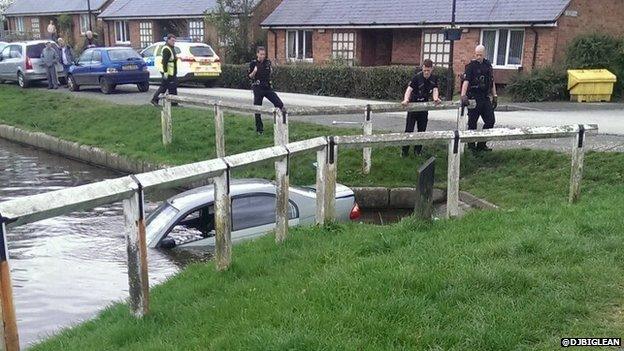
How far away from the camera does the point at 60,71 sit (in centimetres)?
2570

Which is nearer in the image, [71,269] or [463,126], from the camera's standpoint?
[71,269]

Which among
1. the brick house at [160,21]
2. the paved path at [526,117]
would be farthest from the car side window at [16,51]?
the brick house at [160,21]

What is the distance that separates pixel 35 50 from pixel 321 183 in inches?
895

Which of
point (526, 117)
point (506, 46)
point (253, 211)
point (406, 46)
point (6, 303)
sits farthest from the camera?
point (406, 46)

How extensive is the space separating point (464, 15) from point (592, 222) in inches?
834

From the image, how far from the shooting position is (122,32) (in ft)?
144

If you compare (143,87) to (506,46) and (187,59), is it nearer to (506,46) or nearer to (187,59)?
(187,59)

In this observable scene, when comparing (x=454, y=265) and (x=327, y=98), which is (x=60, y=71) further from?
(x=454, y=265)

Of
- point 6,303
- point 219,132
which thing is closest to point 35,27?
point 219,132

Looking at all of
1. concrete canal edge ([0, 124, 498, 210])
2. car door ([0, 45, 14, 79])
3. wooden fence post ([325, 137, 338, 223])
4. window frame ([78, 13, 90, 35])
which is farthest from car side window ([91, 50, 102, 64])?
window frame ([78, 13, 90, 35])

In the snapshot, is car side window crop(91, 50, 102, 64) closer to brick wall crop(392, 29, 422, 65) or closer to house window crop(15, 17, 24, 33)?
brick wall crop(392, 29, 422, 65)

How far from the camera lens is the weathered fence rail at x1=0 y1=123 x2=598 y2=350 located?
11.9ft

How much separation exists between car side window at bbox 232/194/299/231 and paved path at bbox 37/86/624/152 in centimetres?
559

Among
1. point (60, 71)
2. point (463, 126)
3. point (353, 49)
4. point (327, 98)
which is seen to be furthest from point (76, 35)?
point (463, 126)
